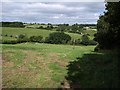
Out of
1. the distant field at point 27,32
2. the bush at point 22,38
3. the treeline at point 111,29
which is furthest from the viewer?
the distant field at point 27,32

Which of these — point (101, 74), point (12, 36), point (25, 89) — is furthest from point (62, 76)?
point (12, 36)

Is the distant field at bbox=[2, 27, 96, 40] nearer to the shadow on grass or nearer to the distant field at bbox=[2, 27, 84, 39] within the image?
the distant field at bbox=[2, 27, 84, 39]

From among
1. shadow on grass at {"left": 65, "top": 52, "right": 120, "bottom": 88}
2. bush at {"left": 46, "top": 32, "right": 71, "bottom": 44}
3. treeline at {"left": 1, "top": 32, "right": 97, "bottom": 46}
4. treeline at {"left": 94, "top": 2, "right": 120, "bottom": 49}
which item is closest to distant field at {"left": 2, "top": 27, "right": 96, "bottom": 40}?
treeline at {"left": 1, "top": 32, "right": 97, "bottom": 46}

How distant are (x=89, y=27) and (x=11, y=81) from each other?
91.1m

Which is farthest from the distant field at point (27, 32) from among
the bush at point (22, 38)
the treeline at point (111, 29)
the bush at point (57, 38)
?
the treeline at point (111, 29)

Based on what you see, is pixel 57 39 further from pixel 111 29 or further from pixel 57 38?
pixel 111 29

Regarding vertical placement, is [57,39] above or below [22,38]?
below

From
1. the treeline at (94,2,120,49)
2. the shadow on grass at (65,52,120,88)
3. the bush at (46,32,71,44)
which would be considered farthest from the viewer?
the bush at (46,32,71,44)

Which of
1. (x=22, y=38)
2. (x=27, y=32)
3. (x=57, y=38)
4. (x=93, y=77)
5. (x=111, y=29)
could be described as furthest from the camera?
(x=27, y=32)

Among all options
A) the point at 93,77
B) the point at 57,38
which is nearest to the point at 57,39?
the point at 57,38

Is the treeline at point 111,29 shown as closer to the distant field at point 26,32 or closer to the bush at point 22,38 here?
the bush at point 22,38

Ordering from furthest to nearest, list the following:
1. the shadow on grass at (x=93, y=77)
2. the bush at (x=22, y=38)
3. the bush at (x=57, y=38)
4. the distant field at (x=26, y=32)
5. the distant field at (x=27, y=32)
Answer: the distant field at (x=26, y=32) → the distant field at (x=27, y=32) → the bush at (x=57, y=38) → the bush at (x=22, y=38) → the shadow on grass at (x=93, y=77)

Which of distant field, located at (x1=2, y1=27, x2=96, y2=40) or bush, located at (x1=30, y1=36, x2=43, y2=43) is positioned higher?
distant field, located at (x1=2, y1=27, x2=96, y2=40)

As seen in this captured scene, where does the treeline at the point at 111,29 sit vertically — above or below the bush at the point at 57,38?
above
